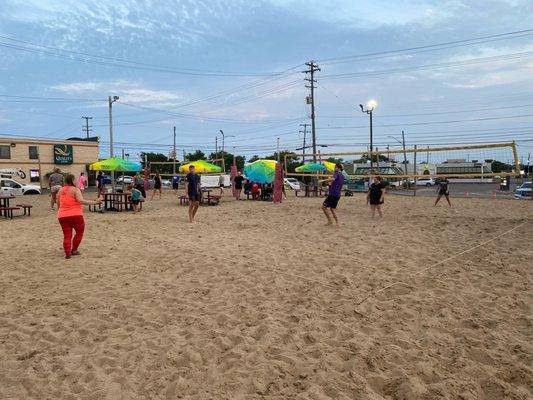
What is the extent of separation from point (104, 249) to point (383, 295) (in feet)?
15.6

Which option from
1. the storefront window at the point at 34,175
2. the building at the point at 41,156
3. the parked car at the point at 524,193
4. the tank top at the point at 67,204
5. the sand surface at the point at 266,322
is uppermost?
the building at the point at 41,156

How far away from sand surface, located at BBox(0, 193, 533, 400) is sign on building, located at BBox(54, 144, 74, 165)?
39318 millimetres

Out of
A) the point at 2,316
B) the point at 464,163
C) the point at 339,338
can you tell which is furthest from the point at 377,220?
the point at 464,163

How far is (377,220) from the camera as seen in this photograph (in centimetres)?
1110

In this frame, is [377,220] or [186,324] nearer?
[186,324]

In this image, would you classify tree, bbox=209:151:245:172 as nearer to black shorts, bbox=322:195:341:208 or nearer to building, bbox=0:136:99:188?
building, bbox=0:136:99:188

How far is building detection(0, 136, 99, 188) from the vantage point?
39.8 metres

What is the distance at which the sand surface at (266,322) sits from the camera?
2910 millimetres

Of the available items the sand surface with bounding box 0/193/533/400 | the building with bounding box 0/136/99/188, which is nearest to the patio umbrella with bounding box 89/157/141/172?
the sand surface with bounding box 0/193/533/400

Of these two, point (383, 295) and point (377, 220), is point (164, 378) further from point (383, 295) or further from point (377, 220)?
point (377, 220)

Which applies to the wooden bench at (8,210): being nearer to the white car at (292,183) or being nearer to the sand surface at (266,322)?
the sand surface at (266,322)

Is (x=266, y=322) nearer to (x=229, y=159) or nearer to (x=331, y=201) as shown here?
(x=331, y=201)

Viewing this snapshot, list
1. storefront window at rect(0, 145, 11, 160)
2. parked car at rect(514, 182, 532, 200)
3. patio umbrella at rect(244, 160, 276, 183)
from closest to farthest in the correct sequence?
1. patio umbrella at rect(244, 160, 276, 183)
2. parked car at rect(514, 182, 532, 200)
3. storefront window at rect(0, 145, 11, 160)

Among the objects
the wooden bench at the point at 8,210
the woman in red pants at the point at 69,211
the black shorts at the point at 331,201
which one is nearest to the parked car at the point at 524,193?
the black shorts at the point at 331,201
